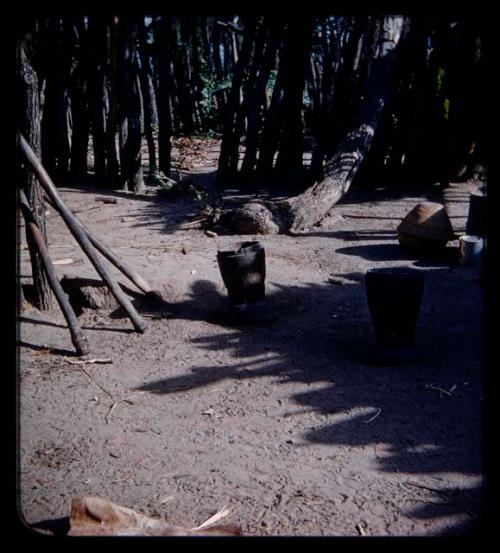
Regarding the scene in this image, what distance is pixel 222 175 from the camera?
9.64 meters

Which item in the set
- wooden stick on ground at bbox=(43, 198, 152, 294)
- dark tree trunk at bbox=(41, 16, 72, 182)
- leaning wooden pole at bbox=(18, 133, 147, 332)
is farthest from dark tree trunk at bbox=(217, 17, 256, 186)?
leaning wooden pole at bbox=(18, 133, 147, 332)

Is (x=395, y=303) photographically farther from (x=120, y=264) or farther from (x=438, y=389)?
(x=120, y=264)

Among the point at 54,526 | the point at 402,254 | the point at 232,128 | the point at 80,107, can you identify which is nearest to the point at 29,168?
the point at 54,526

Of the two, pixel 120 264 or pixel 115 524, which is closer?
pixel 115 524

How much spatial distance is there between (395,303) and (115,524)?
2.42m

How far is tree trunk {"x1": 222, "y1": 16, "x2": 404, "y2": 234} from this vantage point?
709cm

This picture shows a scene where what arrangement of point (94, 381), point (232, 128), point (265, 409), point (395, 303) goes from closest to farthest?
point (265, 409)
point (94, 381)
point (395, 303)
point (232, 128)

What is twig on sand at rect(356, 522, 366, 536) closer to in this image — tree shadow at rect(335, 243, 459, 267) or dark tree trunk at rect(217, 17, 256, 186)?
tree shadow at rect(335, 243, 459, 267)

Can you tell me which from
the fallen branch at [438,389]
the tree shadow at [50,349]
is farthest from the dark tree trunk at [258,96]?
the fallen branch at [438,389]

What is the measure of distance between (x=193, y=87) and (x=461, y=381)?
13718mm

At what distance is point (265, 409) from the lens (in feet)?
11.2

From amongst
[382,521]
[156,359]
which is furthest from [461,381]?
Answer: [156,359]

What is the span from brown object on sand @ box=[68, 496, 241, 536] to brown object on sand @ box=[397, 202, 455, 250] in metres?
4.42

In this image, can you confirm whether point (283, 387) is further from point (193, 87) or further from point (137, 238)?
point (193, 87)
